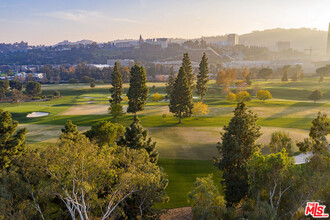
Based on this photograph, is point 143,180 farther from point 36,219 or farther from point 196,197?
point 36,219

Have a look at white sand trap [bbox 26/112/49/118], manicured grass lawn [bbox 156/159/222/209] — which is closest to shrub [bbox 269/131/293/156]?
manicured grass lawn [bbox 156/159/222/209]

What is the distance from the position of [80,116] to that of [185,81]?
1270 inches

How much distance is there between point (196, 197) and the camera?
18.0 m

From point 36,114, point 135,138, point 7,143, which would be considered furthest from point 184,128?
point 36,114

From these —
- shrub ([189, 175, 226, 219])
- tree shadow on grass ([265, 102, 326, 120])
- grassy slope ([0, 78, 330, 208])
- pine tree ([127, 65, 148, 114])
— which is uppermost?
pine tree ([127, 65, 148, 114])

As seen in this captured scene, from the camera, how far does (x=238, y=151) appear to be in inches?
937

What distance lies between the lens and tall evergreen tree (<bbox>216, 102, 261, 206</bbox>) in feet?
75.4

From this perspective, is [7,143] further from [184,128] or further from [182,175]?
[184,128]

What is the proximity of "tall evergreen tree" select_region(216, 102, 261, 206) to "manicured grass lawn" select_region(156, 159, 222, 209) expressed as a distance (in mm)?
2321

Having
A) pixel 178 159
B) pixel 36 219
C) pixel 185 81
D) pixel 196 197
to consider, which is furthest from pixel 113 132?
pixel 185 81

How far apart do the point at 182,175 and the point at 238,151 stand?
10.7 m

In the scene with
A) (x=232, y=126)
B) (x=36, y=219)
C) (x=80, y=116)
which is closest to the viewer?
(x=36, y=219)

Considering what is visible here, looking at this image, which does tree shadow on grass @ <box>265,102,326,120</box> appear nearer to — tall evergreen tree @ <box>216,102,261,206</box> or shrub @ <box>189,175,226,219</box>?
tall evergreen tree @ <box>216,102,261,206</box>

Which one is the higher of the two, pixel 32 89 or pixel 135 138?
pixel 32 89
